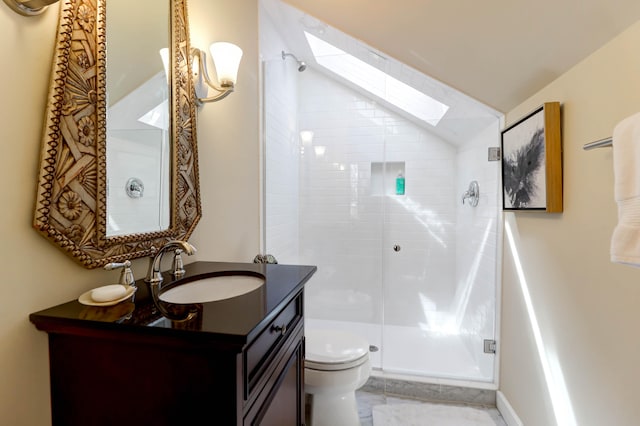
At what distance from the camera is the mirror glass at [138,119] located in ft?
2.94

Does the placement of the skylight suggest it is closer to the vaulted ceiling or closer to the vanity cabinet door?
the vaulted ceiling

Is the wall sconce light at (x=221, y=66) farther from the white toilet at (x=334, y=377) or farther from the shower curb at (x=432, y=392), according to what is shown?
the shower curb at (x=432, y=392)

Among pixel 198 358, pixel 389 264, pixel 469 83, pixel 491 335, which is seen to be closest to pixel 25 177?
pixel 198 358

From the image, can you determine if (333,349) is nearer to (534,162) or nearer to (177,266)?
(177,266)

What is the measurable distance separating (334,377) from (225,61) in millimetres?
1543

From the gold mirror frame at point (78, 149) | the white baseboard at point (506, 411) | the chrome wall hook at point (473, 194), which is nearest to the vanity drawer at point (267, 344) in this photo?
the gold mirror frame at point (78, 149)

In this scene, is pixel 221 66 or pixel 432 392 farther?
pixel 432 392

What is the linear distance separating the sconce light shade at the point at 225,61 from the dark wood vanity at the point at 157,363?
913mm

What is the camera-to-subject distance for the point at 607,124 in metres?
0.98

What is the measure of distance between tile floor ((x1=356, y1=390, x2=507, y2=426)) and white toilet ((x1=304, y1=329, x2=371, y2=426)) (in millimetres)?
201

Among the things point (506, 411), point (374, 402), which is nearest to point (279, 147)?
point (374, 402)

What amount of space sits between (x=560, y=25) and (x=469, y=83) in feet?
2.03

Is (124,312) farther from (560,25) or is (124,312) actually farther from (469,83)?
(469,83)

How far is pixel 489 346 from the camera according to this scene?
6.65 ft
